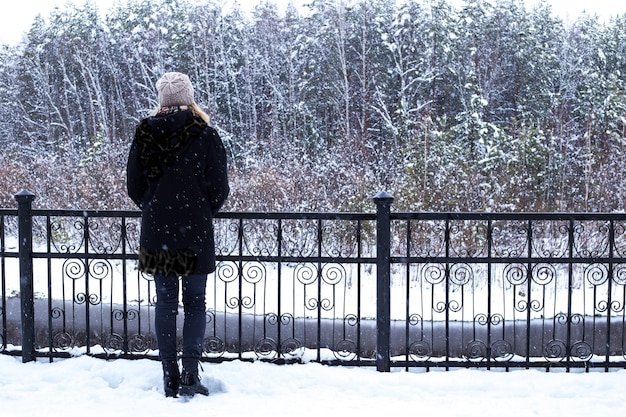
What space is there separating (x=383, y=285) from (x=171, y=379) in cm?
158

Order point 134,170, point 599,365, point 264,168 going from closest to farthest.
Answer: point 134,170 < point 599,365 < point 264,168

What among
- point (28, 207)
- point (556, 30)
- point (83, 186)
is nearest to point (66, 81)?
point (83, 186)

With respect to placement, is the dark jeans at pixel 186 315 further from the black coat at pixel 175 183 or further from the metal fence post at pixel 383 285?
the metal fence post at pixel 383 285

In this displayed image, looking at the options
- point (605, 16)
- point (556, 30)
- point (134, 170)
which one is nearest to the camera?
point (134, 170)

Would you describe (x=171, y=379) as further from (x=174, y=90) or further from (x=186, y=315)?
(x=174, y=90)

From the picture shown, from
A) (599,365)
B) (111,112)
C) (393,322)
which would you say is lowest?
(393,322)

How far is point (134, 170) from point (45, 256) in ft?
4.59

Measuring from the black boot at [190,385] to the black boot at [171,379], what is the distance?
0.13 feet

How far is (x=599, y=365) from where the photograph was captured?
4621 millimetres

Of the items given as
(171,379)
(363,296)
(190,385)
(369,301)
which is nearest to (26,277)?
(171,379)

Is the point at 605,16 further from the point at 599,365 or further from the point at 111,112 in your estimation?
the point at 599,365

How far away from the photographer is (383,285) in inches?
180

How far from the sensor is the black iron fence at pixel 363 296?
459 cm

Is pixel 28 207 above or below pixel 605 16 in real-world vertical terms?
below
